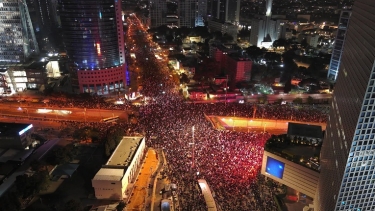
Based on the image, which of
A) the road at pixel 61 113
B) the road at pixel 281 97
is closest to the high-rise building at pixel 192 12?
the road at pixel 281 97

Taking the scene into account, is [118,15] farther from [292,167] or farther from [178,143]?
[292,167]

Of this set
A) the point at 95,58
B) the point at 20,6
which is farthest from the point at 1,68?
the point at 95,58

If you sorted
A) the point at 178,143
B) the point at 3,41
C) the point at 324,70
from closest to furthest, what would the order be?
the point at 178,143, the point at 3,41, the point at 324,70

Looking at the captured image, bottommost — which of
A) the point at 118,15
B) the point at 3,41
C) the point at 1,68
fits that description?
the point at 1,68

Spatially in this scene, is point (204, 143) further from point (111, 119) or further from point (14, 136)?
point (14, 136)

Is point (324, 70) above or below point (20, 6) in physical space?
below

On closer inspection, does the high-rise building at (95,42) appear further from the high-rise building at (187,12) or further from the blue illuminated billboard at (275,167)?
the high-rise building at (187,12)
